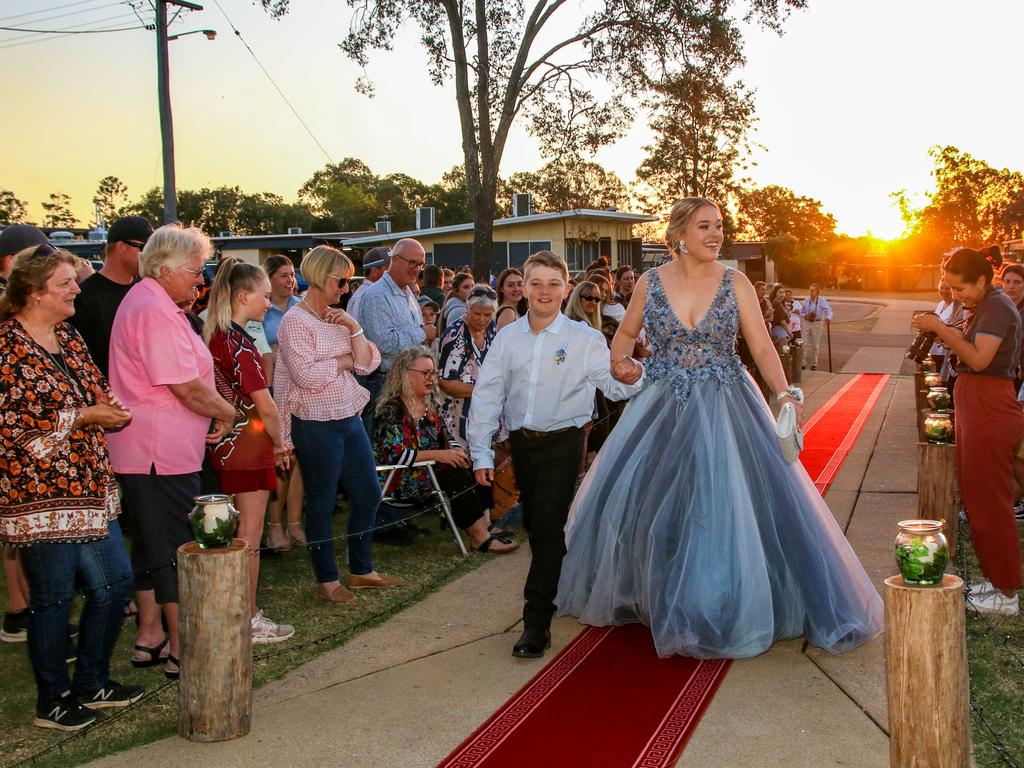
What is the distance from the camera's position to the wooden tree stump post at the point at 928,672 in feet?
11.4

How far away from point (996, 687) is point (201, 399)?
384cm

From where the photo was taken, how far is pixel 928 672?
11.4 feet

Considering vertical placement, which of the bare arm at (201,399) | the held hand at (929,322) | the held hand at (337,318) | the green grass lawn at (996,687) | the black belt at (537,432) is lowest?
the green grass lawn at (996,687)

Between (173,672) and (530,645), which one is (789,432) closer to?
(530,645)

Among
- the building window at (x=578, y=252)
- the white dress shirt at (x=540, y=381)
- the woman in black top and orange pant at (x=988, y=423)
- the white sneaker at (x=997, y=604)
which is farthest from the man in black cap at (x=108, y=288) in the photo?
the building window at (x=578, y=252)

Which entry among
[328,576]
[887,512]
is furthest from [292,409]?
[887,512]

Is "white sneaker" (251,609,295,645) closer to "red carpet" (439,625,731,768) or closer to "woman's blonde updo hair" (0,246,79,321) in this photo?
"red carpet" (439,625,731,768)

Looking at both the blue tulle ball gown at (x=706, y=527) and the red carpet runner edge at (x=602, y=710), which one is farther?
the blue tulle ball gown at (x=706, y=527)

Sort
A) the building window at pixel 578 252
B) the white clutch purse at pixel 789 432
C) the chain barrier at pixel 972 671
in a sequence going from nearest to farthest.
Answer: the chain barrier at pixel 972 671, the white clutch purse at pixel 789 432, the building window at pixel 578 252

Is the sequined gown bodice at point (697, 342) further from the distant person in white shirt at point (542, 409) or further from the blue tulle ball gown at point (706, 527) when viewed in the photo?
the distant person in white shirt at point (542, 409)

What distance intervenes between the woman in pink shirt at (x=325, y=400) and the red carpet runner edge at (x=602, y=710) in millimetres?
1656

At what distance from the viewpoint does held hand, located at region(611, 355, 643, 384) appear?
546 centimetres

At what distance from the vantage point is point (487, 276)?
2173cm

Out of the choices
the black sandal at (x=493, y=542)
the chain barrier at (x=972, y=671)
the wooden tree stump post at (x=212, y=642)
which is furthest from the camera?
the black sandal at (x=493, y=542)
